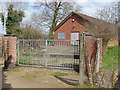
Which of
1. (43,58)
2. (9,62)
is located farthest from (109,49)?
(9,62)

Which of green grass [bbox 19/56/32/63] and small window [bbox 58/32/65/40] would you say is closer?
green grass [bbox 19/56/32/63]

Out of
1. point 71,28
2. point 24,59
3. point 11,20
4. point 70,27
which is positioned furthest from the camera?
point 11,20

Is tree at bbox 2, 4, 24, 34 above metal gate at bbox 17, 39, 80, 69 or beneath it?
above

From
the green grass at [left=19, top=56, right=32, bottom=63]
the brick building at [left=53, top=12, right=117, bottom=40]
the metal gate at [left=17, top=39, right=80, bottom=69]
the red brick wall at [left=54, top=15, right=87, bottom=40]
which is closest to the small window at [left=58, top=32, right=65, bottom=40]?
the brick building at [left=53, top=12, right=117, bottom=40]

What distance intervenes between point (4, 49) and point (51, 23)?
2109 centimetres

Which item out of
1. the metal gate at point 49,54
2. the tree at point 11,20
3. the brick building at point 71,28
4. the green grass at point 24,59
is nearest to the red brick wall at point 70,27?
the brick building at point 71,28

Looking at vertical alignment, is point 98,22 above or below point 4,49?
above

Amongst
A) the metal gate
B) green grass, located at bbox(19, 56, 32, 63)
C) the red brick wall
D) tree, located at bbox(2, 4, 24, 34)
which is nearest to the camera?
the metal gate

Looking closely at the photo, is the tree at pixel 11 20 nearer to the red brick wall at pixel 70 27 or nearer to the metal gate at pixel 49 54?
the red brick wall at pixel 70 27

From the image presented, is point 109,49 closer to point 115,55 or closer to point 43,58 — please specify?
point 115,55

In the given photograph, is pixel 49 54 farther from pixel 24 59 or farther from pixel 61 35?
pixel 61 35

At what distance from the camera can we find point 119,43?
7.07 m

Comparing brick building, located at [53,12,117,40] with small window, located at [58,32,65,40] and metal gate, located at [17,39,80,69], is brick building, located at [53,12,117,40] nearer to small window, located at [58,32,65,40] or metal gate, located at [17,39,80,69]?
small window, located at [58,32,65,40]

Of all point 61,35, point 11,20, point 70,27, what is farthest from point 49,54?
point 11,20
